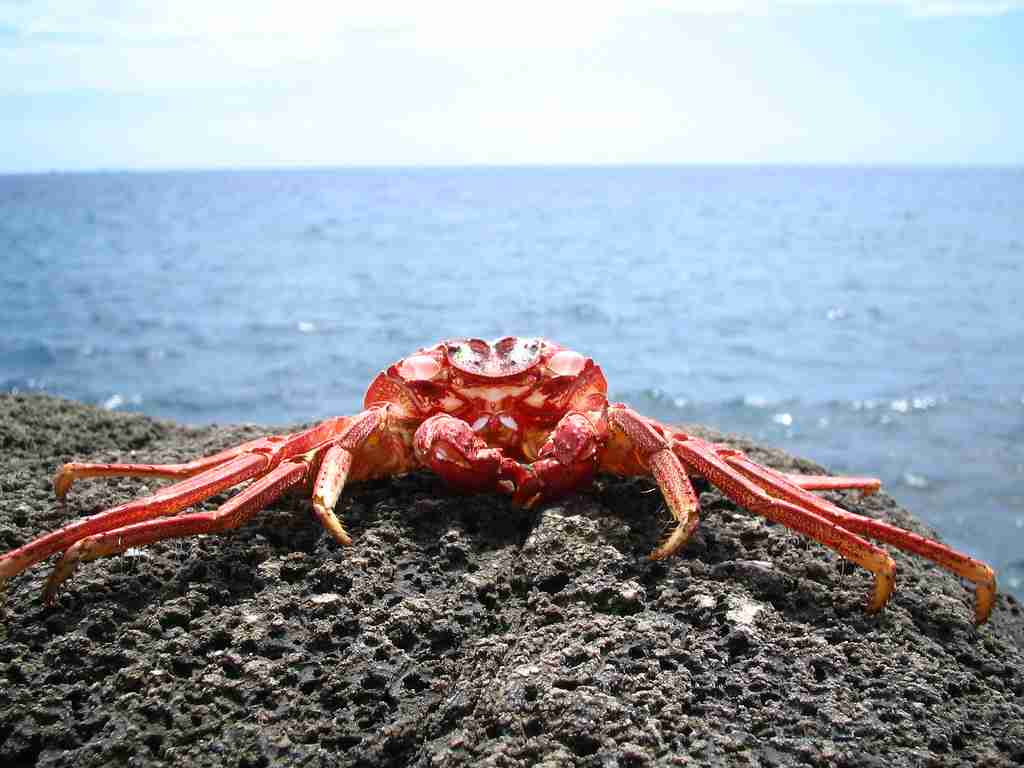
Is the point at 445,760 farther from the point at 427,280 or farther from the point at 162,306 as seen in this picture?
the point at 427,280

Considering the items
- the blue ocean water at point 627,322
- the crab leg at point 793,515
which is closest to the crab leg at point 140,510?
the crab leg at point 793,515

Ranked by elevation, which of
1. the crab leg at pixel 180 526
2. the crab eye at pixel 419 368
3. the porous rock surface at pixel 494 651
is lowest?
the porous rock surface at pixel 494 651

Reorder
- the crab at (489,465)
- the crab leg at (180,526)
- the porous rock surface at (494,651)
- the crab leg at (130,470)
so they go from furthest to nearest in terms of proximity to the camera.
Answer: the crab leg at (130,470) < the crab at (489,465) < the crab leg at (180,526) < the porous rock surface at (494,651)

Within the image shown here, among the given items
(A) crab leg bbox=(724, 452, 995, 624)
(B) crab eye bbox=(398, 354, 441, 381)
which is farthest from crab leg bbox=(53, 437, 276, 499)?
(A) crab leg bbox=(724, 452, 995, 624)

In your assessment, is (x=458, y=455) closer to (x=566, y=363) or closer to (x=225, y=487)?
(x=566, y=363)

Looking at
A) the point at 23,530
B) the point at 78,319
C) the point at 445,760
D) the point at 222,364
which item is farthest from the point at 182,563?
the point at 78,319

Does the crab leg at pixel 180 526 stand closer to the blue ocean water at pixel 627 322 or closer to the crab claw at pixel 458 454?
the crab claw at pixel 458 454

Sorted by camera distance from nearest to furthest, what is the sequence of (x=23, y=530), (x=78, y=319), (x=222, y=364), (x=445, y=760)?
1. (x=445, y=760)
2. (x=23, y=530)
3. (x=222, y=364)
4. (x=78, y=319)

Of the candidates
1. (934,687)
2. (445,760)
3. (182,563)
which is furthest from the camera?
(182,563)
